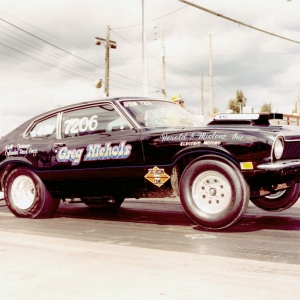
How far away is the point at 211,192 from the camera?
504cm

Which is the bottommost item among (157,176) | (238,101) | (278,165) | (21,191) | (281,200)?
(281,200)

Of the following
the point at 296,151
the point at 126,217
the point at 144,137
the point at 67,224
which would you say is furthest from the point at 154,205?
the point at 296,151

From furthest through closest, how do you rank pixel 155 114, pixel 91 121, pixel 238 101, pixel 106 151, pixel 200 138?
pixel 238 101, pixel 91 121, pixel 155 114, pixel 106 151, pixel 200 138

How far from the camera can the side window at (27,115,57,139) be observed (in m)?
6.48

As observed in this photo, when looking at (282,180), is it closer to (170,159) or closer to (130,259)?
(170,159)

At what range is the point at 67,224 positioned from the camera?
6070mm

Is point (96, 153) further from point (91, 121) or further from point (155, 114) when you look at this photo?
point (155, 114)

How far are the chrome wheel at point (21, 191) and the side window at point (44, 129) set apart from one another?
611 mm

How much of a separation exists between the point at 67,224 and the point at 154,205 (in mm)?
2139

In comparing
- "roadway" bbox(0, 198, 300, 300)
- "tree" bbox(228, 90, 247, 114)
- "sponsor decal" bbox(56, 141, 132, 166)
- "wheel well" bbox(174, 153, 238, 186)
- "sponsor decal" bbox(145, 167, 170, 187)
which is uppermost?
"tree" bbox(228, 90, 247, 114)

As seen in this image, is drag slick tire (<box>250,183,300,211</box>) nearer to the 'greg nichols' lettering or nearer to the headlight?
the headlight

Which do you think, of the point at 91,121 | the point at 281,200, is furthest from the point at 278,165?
the point at 91,121

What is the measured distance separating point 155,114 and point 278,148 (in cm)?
170

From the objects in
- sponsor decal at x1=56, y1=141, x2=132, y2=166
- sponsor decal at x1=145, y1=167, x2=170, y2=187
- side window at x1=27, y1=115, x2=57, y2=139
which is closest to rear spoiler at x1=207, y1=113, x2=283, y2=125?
sponsor decal at x1=145, y1=167, x2=170, y2=187
